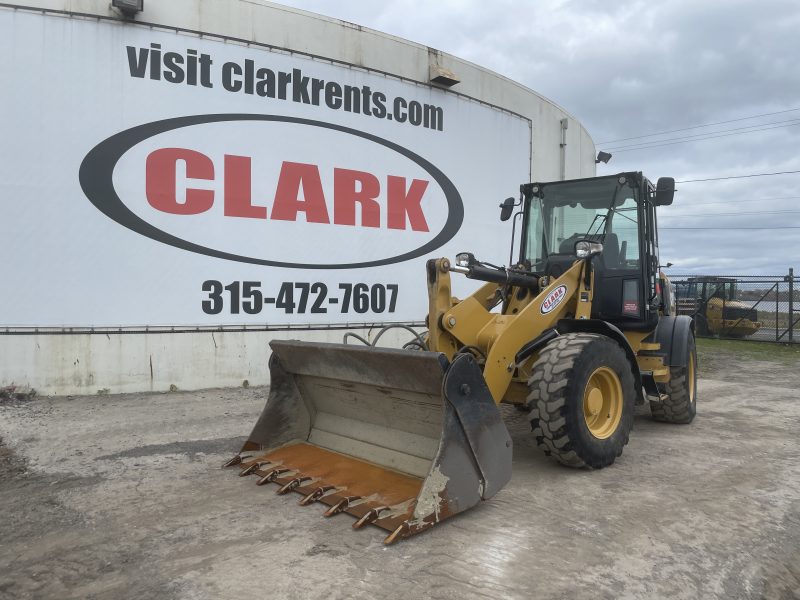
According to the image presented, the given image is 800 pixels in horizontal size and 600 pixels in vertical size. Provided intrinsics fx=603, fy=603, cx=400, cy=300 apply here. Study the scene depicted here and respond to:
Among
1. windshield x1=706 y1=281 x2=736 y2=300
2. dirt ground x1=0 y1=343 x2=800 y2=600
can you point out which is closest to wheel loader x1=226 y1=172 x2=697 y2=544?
dirt ground x1=0 y1=343 x2=800 y2=600

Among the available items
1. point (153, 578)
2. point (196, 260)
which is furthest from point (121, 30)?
point (153, 578)

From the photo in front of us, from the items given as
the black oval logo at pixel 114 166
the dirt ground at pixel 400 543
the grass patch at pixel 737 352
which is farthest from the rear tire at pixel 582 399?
the grass patch at pixel 737 352

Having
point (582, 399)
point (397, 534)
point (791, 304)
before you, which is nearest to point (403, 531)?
point (397, 534)

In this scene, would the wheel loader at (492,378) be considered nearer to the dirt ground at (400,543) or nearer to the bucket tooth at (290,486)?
the bucket tooth at (290,486)

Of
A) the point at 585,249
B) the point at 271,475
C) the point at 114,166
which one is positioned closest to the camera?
the point at 271,475

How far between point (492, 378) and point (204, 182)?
5.76 meters

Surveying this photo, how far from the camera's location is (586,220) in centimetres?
650

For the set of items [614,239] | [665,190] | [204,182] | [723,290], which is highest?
[204,182]

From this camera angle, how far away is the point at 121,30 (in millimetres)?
8281

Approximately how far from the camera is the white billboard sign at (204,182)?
7953 millimetres

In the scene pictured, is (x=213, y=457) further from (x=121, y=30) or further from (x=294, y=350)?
(x=121, y=30)

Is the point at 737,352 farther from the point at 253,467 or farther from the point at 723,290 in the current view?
the point at 253,467

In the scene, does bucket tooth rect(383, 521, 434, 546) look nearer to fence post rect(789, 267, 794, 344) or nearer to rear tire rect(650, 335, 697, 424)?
rear tire rect(650, 335, 697, 424)

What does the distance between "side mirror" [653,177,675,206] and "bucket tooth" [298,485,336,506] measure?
172 inches
